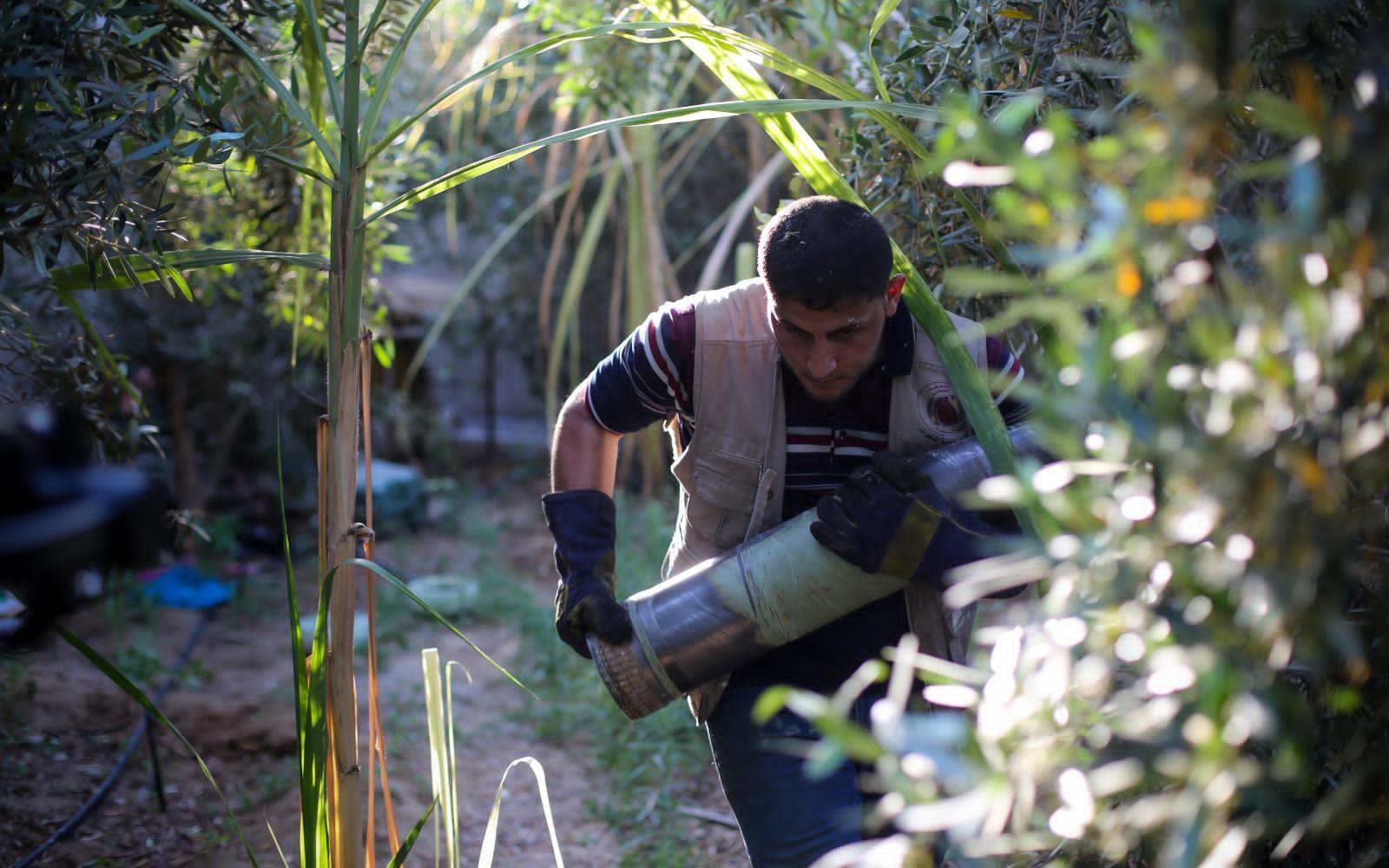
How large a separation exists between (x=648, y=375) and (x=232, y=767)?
2.45 metres

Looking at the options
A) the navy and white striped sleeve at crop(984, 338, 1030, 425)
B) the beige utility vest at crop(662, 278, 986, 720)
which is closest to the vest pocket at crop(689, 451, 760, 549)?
the beige utility vest at crop(662, 278, 986, 720)

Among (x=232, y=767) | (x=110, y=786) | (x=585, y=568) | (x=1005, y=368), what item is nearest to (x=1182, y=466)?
(x=1005, y=368)

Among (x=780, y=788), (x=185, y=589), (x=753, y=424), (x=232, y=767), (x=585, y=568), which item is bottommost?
(x=780, y=788)

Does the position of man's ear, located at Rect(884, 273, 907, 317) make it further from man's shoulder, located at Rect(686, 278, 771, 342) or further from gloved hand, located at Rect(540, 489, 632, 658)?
gloved hand, located at Rect(540, 489, 632, 658)

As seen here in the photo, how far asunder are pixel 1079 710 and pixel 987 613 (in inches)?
187

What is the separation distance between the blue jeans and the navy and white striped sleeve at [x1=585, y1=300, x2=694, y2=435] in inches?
20.5

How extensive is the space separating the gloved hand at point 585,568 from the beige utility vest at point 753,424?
0.58 feet

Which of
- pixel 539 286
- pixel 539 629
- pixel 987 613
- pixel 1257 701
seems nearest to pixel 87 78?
pixel 1257 701

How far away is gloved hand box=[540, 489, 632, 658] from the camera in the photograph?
6.58ft

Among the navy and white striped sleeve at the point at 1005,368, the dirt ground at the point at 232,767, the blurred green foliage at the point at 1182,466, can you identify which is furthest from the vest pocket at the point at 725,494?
the dirt ground at the point at 232,767

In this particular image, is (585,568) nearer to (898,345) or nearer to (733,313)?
(733,313)

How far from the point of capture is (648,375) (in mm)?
2139

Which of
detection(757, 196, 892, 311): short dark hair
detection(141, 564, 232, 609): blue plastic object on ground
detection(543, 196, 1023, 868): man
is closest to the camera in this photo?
detection(757, 196, 892, 311): short dark hair

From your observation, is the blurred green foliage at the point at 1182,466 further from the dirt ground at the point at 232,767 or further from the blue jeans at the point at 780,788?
the dirt ground at the point at 232,767
